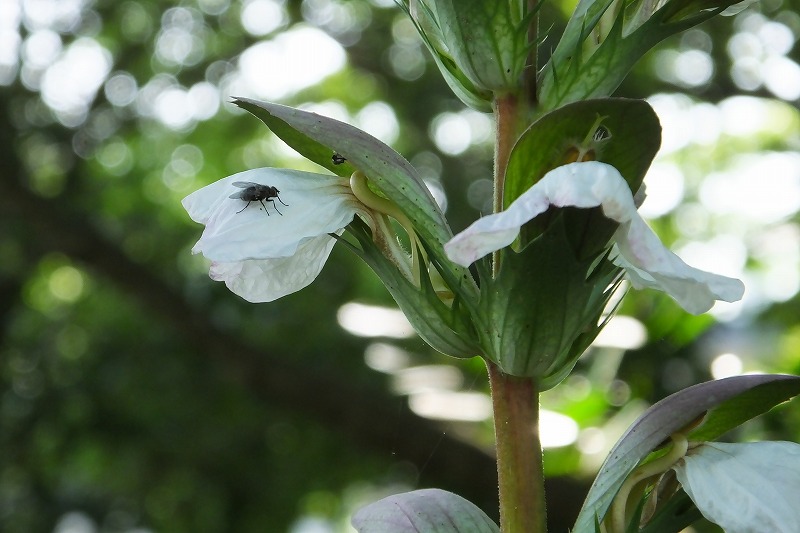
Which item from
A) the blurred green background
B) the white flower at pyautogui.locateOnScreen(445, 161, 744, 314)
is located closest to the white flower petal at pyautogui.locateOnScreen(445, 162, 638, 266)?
the white flower at pyautogui.locateOnScreen(445, 161, 744, 314)

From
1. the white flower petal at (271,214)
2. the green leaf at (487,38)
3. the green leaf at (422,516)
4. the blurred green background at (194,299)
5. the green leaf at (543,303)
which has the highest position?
the blurred green background at (194,299)

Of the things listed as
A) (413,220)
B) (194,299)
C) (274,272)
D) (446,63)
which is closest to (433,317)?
(413,220)

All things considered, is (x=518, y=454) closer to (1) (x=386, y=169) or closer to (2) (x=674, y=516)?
(2) (x=674, y=516)

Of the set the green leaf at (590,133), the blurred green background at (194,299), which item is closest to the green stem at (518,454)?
the green leaf at (590,133)

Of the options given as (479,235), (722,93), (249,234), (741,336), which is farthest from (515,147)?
(722,93)

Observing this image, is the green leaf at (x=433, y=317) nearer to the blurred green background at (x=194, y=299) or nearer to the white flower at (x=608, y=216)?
the white flower at (x=608, y=216)

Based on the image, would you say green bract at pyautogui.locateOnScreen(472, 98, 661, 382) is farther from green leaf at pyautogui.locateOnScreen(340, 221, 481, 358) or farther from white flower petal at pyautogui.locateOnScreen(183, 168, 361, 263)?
white flower petal at pyautogui.locateOnScreen(183, 168, 361, 263)
